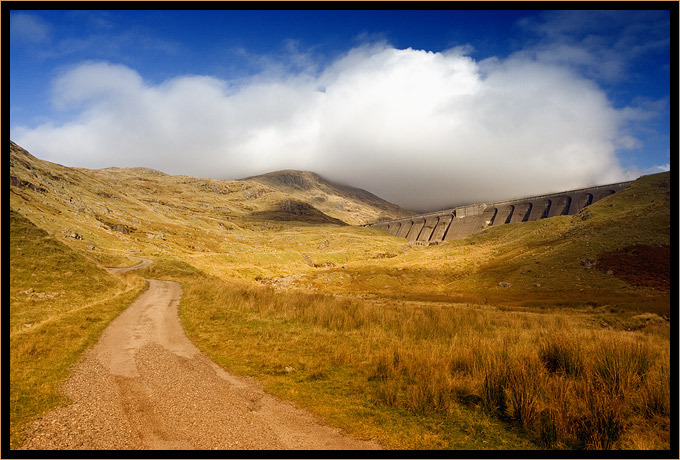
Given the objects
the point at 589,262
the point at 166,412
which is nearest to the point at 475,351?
the point at 589,262

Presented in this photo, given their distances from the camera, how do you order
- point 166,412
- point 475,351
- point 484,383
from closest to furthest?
point 166,412
point 484,383
point 475,351

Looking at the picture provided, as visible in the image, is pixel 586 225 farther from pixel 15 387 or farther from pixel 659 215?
pixel 15 387

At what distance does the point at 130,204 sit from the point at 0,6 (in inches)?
298

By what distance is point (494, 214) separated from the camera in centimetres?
14512

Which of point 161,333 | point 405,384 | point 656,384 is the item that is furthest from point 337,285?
point 656,384

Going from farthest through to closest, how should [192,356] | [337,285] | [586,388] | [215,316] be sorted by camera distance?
[337,285], [215,316], [192,356], [586,388]

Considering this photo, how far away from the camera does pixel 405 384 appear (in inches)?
313

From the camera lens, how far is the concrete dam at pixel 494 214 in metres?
122

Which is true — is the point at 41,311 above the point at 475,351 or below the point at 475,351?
above

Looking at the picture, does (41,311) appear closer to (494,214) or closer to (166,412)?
(166,412)

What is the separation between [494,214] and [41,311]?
158927mm

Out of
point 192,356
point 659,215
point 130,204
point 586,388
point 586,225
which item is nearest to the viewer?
point 659,215

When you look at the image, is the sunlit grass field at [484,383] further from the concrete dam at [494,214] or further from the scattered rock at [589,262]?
the concrete dam at [494,214]

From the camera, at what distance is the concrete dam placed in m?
122
